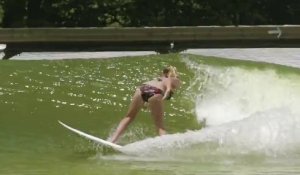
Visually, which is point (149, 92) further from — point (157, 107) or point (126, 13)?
point (126, 13)

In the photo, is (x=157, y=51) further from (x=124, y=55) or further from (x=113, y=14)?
→ (x=113, y=14)

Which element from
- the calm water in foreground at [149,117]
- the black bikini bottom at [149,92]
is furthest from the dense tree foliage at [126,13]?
the black bikini bottom at [149,92]

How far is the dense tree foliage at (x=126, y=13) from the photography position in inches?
1226

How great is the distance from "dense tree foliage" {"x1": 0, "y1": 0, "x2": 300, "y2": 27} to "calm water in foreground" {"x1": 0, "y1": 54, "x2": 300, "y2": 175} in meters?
13.1

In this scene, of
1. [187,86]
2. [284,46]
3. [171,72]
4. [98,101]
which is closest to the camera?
[171,72]

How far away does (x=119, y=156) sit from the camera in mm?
11594

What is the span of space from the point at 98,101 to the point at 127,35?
9.80ft

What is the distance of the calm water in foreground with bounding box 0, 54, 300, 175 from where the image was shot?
1095 centimetres

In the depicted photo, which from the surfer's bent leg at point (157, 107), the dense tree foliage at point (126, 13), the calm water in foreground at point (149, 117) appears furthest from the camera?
the dense tree foliage at point (126, 13)

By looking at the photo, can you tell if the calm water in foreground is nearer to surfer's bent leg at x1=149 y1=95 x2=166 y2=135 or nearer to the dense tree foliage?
surfer's bent leg at x1=149 y1=95 x2=166 y2=135

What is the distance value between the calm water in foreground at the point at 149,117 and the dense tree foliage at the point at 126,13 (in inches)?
515

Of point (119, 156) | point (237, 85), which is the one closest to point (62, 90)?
point (237, 85)

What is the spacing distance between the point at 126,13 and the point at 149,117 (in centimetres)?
1685

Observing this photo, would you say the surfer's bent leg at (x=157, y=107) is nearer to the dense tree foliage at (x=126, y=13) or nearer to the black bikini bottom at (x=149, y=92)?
the black bikini bottom at (x=149, y=92)
